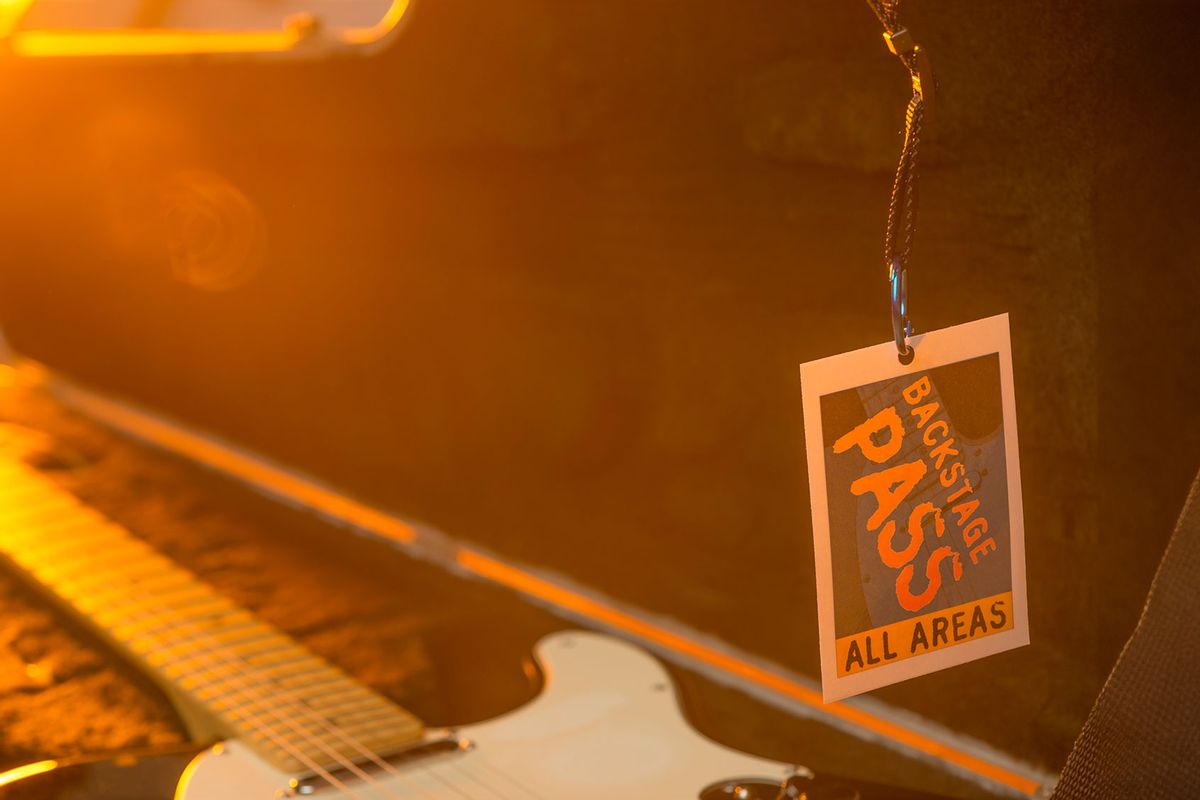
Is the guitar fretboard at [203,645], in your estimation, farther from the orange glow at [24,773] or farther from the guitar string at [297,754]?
the orange glow at [24,773]

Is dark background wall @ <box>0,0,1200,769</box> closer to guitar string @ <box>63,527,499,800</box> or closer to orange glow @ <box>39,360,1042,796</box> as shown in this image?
orange glow @ <box>39,360,1042,796</box>

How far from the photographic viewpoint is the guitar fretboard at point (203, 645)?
3.75 ft

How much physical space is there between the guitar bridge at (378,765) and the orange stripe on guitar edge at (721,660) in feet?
1.20

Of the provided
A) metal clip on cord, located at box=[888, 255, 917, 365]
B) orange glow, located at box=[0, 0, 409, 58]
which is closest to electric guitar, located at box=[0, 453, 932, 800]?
metal clip on cord, located at box=[888, 255, 917, 365]

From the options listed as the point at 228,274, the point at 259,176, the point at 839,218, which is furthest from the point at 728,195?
the point at 228,274

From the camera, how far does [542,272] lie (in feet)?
5.38

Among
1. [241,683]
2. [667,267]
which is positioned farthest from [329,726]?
[667,267]

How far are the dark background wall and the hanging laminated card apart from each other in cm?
29

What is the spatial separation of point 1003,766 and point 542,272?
2.67 feet

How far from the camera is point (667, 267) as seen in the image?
4.76 ft

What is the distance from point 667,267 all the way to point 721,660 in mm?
464

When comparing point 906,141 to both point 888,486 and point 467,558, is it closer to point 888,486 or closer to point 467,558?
point 888,486

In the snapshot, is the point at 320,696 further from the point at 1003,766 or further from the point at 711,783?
the point at 1003,766

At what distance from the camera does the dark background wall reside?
0.97 meters
